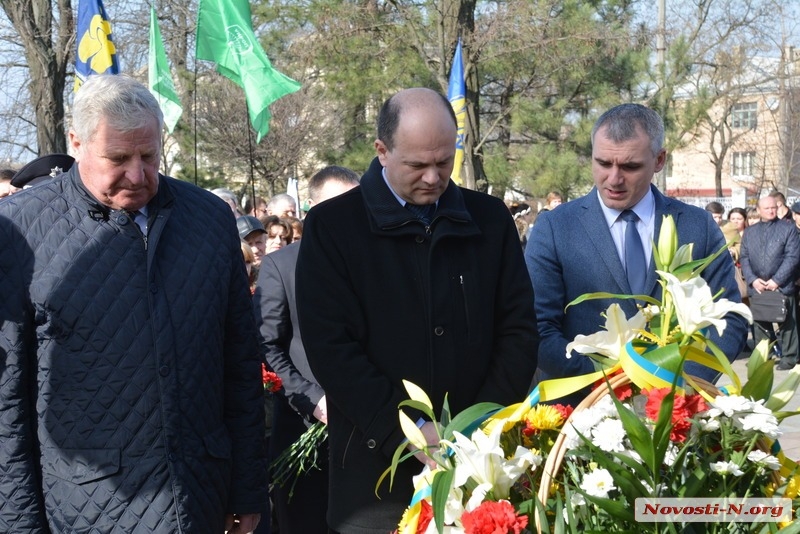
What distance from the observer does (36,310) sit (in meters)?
2.74

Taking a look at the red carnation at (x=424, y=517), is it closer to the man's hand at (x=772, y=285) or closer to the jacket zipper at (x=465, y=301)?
the jacket zipper at (x=465, y=301)

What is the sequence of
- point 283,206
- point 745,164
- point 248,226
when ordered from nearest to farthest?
point 248,226
point 283,206
point 745,164

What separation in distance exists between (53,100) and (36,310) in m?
15.9

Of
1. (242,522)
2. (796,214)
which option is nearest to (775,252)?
(796,214)

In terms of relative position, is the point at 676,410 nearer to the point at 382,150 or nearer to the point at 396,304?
the point at 396,304

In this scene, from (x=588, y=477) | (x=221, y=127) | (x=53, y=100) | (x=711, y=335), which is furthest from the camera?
(x=221, y=127)

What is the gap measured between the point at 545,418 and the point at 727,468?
384 millimetres

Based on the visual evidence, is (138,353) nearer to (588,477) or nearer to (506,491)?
(506,491)

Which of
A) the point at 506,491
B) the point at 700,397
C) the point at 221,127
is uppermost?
the point at 700,397

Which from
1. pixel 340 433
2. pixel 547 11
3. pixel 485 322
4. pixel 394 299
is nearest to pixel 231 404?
pixel 340 433

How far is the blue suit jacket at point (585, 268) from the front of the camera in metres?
3.54

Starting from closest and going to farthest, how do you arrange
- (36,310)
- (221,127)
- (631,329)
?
(631,329)
(36,310)
(221,127)

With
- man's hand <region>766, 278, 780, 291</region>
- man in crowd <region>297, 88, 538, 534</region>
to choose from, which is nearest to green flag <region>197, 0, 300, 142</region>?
man's hand <region>766, 278, 780, 291</region>

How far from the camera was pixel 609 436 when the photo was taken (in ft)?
6.20
